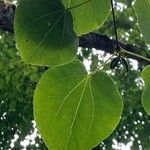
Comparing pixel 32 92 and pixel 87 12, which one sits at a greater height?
pixel 87 12

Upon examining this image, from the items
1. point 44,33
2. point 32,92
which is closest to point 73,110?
point 44,33

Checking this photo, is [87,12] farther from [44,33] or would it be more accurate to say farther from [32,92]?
[32,92]

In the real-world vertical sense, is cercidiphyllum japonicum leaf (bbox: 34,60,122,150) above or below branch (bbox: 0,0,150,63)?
above

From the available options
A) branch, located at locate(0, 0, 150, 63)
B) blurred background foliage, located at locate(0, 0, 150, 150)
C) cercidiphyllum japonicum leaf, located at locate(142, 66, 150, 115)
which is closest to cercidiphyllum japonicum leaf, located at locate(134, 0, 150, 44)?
cercidiphyllum japonicum leaf, located at locate(142, 66, 150, 115)

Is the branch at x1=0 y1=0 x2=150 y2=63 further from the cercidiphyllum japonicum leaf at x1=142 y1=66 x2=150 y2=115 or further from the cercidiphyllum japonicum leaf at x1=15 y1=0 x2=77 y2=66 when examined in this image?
the cercidiphyllum japonicum leaf at x1=15 y1=0 x2=77 y2=66

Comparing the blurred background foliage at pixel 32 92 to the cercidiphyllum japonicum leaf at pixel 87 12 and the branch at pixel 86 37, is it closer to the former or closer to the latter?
the branch at pixel 86 37

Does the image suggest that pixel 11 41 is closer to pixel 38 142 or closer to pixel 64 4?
pixel 38 142
